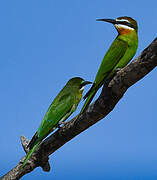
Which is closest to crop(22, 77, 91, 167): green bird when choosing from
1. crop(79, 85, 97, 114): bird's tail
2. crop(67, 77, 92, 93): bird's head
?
crop(67, 77, 92, 93): bird's head

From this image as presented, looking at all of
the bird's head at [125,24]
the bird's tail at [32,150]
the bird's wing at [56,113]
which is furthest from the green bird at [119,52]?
the bird's tail at [32,150]

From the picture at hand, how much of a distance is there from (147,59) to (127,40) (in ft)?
1.88

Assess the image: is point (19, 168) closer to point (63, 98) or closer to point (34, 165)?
point (34, 165)

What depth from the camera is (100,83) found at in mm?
2396

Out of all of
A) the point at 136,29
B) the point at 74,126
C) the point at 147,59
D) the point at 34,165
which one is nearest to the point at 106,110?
the point at 74,126

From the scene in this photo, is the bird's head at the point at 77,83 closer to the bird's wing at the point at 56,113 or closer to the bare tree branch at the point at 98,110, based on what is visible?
the bird's wing at the point at 56,113

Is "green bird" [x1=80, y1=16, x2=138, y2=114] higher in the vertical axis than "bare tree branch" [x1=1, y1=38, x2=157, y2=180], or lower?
higher

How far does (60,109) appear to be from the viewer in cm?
298

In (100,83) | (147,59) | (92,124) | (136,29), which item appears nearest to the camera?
(147,59)

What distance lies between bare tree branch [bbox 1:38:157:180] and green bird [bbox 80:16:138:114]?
0.07 meters

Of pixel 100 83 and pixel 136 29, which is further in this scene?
pixel 136 29

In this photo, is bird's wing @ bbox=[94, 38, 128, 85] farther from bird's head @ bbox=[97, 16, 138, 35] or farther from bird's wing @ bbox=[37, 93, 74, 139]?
bird's wing @ bbox=[37, 93, 74, 139]

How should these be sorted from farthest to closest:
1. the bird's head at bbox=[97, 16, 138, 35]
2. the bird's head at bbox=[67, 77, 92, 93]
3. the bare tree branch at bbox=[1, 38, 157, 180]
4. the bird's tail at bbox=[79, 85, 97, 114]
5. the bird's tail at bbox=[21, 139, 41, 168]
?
the bird's head at bbox=[67, 77, 92, 93], the bird's tail at bbox=[21, 139, 41, 168], the bird's head at bbox=[97, 16, 138, 35], the bird's tail at bbox=[79, 85, 97, 114], the bare tree branch at bbox=[1, 38, 157, 180]

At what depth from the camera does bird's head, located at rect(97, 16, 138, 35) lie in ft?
8.74
